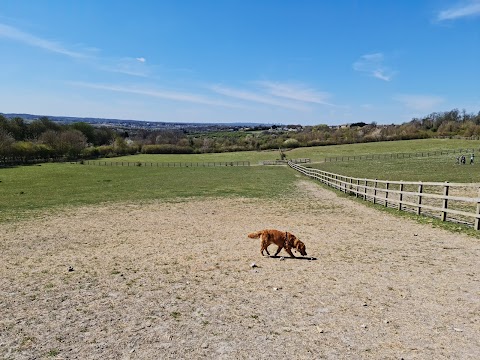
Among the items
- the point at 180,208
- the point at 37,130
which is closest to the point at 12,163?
the point at 37,130

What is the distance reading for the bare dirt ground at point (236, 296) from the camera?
4.93 metres

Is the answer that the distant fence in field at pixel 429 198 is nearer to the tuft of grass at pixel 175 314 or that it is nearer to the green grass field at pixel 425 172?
the green grass field at pixel 425 172

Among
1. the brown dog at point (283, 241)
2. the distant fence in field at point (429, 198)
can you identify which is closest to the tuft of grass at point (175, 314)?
the brown dog at point (283, 241)

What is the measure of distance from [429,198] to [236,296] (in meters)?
17.5

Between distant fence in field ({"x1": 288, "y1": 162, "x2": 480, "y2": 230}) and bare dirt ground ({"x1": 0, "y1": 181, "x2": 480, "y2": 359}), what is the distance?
1.35m

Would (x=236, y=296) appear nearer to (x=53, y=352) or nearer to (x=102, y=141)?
(x=53, y=352)

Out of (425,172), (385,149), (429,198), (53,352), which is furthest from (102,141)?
(53,352)

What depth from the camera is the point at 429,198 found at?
20.3 metres

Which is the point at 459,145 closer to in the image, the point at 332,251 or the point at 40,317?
the point at 332,251

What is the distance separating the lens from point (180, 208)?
60.6ft

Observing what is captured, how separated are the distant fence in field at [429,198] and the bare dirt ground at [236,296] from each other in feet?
4.42

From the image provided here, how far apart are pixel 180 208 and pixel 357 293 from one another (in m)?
12.9

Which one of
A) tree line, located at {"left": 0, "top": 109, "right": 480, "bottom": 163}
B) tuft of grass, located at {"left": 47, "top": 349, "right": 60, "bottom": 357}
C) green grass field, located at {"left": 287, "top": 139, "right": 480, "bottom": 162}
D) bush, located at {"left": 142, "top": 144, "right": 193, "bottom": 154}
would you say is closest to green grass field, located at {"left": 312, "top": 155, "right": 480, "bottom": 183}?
tuft of grass, located at {"left": 47, "top": 349, "right": 60, "bottom": 357}

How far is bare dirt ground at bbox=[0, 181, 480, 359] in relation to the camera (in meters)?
4.93
